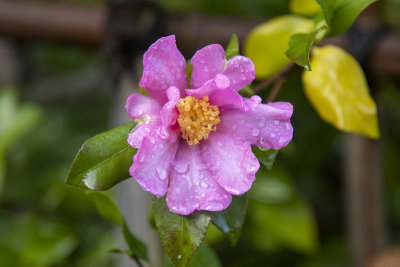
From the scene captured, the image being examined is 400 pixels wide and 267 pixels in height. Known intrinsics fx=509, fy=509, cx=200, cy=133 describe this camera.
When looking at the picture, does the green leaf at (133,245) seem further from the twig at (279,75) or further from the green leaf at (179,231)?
the twig at (279,75)

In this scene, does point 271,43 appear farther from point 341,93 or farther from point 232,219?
point 232,219

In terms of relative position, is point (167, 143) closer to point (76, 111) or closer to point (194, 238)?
point (194, 238)

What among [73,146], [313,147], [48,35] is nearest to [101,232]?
[73,146]

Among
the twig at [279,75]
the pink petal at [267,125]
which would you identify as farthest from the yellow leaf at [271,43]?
the pink petal at [267,125]

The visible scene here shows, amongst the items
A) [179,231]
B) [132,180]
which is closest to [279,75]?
[179,231]

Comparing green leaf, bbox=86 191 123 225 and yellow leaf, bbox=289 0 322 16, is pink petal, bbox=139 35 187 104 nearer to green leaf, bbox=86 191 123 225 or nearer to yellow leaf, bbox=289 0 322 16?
green leaf, bbox=86 191 123 225
